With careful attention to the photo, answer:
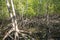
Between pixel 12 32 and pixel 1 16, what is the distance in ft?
11.2

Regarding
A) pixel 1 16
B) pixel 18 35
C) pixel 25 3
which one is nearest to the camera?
pixel 18 35

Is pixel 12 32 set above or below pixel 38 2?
A: below

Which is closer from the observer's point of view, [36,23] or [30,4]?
[36,23]

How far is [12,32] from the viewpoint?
8906mm

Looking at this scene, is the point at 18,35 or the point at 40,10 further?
the point at 40,10

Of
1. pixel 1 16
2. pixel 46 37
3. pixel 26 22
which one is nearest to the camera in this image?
pixel 46 37

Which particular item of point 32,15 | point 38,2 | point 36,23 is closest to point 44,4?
point 38,2

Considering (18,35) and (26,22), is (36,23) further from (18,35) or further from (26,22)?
(18,35)

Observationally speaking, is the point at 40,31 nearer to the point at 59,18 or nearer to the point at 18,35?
the point at 18,35

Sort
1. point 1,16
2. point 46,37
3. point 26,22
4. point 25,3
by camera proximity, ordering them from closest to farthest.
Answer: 1. point 46,37
2. point 26,22
3. point 1,16
4. point 25,3

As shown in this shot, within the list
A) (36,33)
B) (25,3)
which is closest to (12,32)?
(36,33)

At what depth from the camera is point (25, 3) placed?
13.0 meters

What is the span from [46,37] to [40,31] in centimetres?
47

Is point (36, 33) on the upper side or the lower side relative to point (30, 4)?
lower
